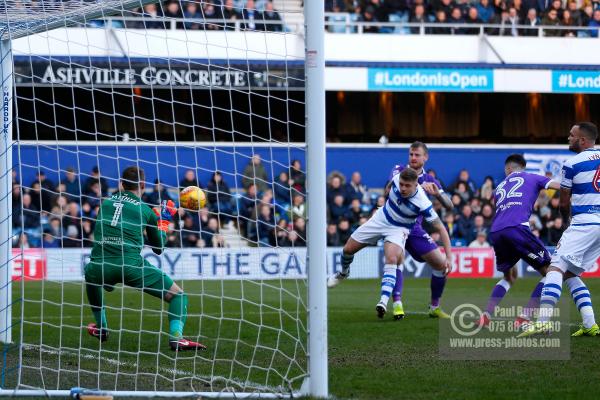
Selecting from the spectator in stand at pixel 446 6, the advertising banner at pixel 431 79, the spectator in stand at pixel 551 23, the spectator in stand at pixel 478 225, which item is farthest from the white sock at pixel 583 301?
the spectator in stand at pixel 551 23

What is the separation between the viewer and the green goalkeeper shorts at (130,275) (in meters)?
8.76

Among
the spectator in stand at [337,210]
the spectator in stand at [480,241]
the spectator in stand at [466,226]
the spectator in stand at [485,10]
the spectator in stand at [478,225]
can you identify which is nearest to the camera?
the spectator in stand at [337,210]

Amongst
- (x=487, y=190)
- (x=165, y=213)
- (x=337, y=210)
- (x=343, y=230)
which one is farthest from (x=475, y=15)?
(x=165, y=213)

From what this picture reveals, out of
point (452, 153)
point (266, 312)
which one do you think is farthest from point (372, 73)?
point (266, 312)

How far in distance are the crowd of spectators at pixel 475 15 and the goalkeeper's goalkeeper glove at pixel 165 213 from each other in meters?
18.6

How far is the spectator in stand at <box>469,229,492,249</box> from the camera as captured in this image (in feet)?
72.9

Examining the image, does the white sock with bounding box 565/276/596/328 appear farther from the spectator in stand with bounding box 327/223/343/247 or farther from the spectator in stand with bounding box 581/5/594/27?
the spectator in stand with bounding box 581/5/594/27

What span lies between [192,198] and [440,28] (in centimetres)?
2002

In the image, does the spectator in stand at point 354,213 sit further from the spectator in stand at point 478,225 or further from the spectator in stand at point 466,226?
the spectator in stand at point 478,225

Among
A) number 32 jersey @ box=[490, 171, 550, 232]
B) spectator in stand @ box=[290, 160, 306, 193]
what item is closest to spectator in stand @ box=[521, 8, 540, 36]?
spectator in stand @ box=[290, 160, 306, 193]

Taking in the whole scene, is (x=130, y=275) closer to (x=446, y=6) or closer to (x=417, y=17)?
(x=417, y=17)

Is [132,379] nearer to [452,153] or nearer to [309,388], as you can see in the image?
[309,388]

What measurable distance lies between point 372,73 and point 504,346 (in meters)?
18.6

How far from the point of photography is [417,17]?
1089 inches
